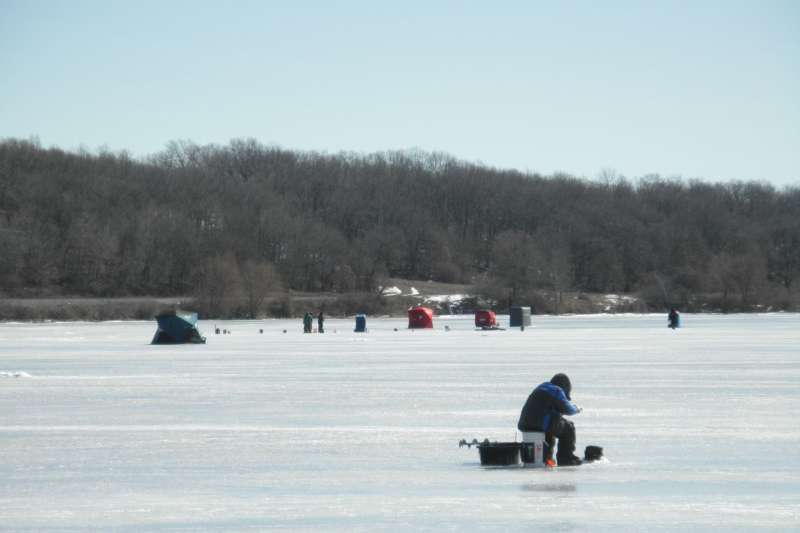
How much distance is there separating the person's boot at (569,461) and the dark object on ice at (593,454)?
0.27 ft

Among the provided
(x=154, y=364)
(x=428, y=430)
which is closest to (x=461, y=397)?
(x=428, y=430)

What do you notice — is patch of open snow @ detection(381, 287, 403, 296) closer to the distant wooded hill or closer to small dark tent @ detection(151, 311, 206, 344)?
the distant wooded hill

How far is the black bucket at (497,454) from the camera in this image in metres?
13.6

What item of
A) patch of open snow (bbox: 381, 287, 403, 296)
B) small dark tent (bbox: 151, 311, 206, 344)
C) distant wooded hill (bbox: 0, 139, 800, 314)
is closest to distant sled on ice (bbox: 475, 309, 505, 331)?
small dark tent (bbox: 151, 311, 206, 344)

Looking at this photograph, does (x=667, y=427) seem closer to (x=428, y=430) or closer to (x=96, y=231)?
(x=428, y=430)

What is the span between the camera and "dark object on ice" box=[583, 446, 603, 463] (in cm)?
1366

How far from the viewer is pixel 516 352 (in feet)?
120

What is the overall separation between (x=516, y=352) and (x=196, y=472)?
2390cm

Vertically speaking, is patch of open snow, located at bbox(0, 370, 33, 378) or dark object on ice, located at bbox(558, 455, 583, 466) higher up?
patch of open snow, located at bbox(0, 370, 33, 378)

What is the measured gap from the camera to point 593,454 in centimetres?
1366

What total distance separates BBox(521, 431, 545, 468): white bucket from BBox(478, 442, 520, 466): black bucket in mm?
111

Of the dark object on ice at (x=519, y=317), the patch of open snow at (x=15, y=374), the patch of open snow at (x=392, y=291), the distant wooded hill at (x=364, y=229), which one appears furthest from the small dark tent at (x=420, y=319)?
the patch of open snow at (x=392, y=291)

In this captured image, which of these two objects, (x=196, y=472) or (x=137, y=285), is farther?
(x=137, y=285)

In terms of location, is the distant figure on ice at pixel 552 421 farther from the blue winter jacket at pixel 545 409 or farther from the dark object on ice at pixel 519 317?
the dark object on ice at pixel 519 317
